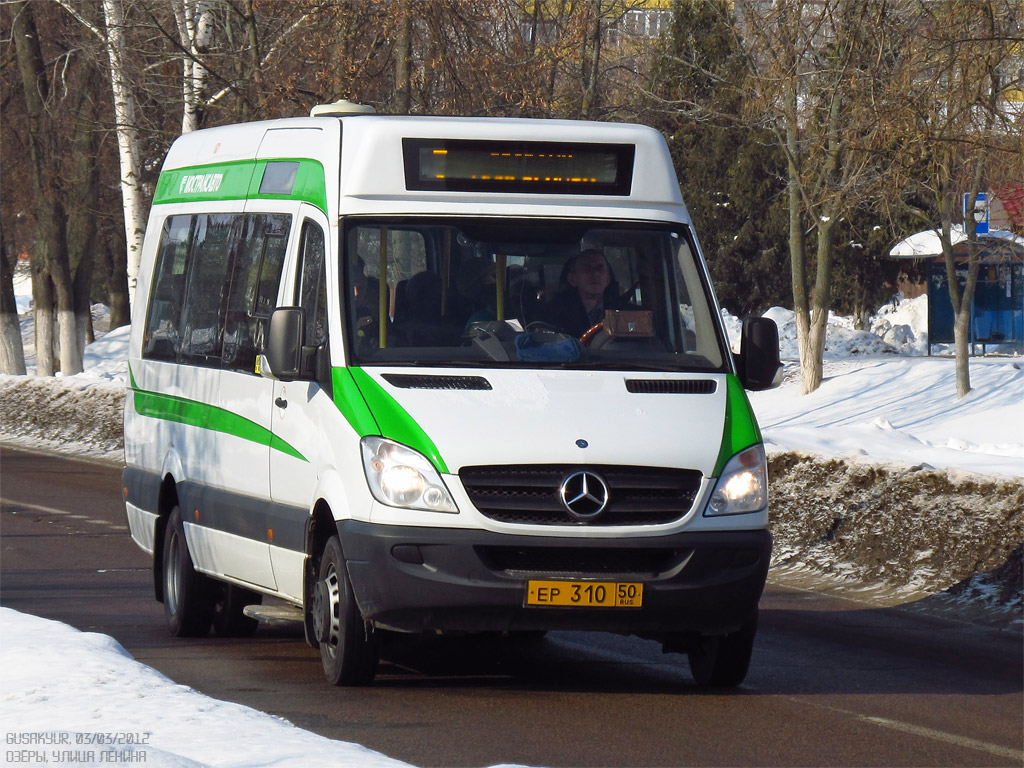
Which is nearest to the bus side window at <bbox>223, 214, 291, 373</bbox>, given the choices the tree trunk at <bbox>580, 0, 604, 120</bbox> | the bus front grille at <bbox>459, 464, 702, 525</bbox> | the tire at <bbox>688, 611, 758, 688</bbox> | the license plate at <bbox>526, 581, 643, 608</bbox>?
the bus front grille at <bbox>459, 464, 702, 525</bbox>

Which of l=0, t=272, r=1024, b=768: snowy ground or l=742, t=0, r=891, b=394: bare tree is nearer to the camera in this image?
l=0, t=272, r=1024, b=768: snowy ground

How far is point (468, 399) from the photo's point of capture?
24.7 ft

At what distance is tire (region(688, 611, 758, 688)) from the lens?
7.99 meters

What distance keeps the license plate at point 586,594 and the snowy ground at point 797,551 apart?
132 centimetres

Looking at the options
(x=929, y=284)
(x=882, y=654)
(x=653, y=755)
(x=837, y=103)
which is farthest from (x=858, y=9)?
(x=929, y=284)

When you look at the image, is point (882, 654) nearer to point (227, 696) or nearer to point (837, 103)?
point (227, 696)

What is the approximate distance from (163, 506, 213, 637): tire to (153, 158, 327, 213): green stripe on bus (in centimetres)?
179

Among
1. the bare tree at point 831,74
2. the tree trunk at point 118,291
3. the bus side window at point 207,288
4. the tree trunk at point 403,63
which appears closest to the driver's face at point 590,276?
the bus side window at point 207,288

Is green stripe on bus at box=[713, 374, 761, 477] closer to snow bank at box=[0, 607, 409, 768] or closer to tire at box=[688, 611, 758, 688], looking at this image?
tire at box=[688, 611, 758, 688]

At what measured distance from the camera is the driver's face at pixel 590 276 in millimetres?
8180

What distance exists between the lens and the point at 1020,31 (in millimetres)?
13398

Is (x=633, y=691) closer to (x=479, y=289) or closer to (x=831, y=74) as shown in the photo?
(x=479, y=289)

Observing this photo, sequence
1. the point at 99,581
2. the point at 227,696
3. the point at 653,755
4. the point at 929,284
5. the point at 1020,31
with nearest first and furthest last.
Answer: the point at 653,755 → the point at 227,696 → the point at 99,581 → the point at 1020,31 → the point at 929,284

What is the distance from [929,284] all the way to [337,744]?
106 feet
